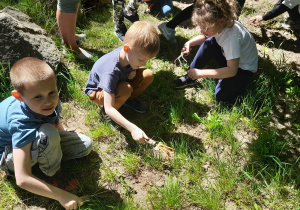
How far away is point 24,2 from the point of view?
4164 millimetres

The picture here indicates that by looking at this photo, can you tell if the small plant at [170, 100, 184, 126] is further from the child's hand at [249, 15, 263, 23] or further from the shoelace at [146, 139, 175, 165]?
the child's hand at [249, 15, 263, 23]

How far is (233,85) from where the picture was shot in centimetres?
292

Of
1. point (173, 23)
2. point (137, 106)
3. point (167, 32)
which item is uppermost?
point (173, 23)

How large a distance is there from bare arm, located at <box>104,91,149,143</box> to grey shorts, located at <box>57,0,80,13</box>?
1.40 meters

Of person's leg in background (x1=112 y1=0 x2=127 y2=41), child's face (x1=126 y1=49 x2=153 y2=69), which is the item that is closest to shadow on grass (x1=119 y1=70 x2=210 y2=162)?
child's face (x1=126 y1=49 x2=153 y2=69)

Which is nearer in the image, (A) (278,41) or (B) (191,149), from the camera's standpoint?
(B) (191,149)

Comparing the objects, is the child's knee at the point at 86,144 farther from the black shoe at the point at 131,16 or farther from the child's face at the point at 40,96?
the black shoe at the point at 131,16

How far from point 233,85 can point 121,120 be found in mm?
1291

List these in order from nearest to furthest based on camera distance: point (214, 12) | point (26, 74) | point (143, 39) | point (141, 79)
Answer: point (26, 74), point (143, 39), point (214, 12), point (141, 79)

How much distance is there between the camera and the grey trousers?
1.97m

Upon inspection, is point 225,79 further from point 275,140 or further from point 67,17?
point 67,17

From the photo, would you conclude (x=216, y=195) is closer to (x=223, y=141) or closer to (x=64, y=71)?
(x=223, y=141)

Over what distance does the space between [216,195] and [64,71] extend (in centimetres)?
207

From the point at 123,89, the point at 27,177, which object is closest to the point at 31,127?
the point at 27,177
